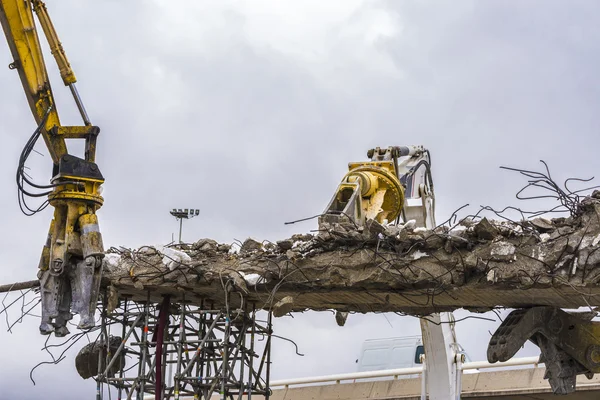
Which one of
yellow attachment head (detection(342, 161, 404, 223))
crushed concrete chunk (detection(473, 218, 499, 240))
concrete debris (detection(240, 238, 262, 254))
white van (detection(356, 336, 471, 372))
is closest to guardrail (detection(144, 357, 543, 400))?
white van (detection(356, 336, 471, 372))

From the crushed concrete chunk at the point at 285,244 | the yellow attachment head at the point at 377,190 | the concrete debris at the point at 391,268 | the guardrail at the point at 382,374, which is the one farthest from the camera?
the guardrail at the point at 382,374

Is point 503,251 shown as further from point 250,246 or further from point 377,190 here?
point 377,190

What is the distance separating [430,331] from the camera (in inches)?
1083

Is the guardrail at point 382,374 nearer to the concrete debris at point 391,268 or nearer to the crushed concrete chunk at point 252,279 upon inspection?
the concrete debris at point 391,268

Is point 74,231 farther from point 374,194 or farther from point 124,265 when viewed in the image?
point 374,194

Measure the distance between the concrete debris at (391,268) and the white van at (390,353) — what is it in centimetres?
1407

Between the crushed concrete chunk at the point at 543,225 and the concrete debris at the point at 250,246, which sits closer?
the crushed concrete chunk at the point at 543,225

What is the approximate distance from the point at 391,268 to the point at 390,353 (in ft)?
59.5

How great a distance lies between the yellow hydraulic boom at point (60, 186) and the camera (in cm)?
2209

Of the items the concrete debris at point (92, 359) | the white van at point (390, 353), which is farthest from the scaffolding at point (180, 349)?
the white van at point (390, 353)

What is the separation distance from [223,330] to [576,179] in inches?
281

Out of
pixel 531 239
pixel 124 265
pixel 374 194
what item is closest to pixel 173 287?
pixel 124 265

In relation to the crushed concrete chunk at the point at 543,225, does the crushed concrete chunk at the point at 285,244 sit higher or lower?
higher

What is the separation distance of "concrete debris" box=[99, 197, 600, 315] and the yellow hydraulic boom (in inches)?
21.6
